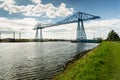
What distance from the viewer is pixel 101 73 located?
771 inches

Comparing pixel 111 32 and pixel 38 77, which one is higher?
pixel 111 32

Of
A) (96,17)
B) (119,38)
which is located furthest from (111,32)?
(96,17)

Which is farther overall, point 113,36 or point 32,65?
point 113,36

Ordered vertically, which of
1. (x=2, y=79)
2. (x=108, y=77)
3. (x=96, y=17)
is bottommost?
(x=2, y=79)

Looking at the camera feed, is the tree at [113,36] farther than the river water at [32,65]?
Yes

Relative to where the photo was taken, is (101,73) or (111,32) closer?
(101,73)

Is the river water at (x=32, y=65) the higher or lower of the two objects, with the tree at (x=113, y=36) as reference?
lower

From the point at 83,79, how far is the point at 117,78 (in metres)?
2.75

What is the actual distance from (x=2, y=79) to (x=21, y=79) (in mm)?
2286

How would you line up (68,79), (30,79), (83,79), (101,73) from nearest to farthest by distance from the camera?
1. (83,79)
2. (68,79)
3. (101,73)
4. (30,79)

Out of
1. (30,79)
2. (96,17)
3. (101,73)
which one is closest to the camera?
(101,73)

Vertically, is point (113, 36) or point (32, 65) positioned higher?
point (113, 36)

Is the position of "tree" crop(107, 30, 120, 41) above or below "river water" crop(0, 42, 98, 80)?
above

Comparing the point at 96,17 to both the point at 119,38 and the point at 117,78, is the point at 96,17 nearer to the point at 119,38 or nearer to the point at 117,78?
the point at 119,38
